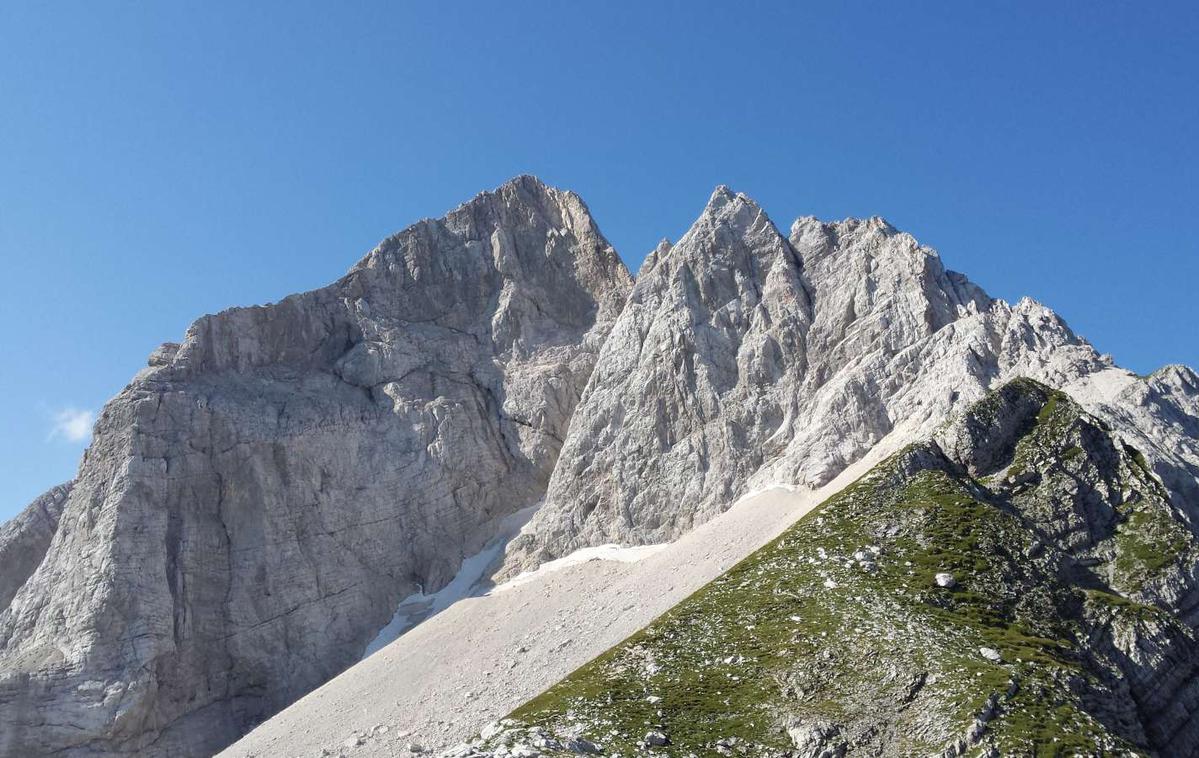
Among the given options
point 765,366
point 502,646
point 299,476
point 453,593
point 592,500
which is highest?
point 299,476

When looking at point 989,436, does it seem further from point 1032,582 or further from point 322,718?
point 322,718

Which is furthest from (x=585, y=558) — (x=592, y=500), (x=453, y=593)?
(x=453, y=593)

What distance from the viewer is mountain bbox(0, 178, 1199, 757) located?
164ft

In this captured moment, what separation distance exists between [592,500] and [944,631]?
150 feet

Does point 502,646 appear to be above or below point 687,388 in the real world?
below

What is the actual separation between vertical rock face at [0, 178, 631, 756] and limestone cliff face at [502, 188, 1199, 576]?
29.5 feet

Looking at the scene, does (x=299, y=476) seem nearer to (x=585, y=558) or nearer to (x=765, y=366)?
(x=585, y=558)

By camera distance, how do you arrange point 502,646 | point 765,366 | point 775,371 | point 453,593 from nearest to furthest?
point 502,646 → point 453,593 → point 775,371 → point 765,366

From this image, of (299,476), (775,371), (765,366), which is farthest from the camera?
(299,476)

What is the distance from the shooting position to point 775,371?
91.9m

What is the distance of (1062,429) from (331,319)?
7012 cm

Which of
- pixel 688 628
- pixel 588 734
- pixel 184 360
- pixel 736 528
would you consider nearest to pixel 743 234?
pixel 736 528

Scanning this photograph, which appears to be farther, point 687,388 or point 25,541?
point 25,541

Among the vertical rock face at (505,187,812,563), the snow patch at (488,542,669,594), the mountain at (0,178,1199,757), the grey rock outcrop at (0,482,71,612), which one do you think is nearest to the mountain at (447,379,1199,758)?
the mountain at (0,178,1199,757)
